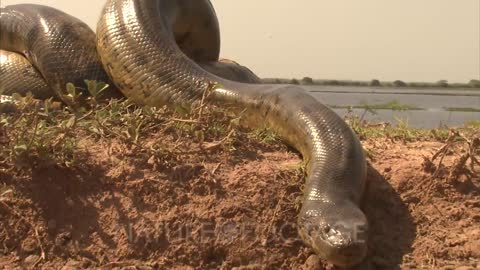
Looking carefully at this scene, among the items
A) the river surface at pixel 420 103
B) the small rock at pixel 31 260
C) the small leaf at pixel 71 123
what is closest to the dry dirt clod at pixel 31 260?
the small rock at pixel 31 260

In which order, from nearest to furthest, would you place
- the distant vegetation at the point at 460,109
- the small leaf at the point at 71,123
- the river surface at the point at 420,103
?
the small leaf at the point at 71,123 < the river surface at the point at 420,103 < the distant vegetation at the point at 460,109

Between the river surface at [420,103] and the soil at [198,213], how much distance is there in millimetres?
3986

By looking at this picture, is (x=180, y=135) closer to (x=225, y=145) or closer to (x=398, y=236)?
(x=225, y=145)

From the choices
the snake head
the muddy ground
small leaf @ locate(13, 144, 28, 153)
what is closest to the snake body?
the snake head

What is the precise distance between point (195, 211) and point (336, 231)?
36.4 inches

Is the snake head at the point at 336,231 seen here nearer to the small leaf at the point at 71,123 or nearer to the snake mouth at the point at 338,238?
the snake mouth at the point at 338,238

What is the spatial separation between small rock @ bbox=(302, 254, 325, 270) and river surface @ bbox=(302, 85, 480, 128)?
15.2 feet

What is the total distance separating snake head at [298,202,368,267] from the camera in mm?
4145

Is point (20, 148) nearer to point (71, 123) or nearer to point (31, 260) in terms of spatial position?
point (71, 123)

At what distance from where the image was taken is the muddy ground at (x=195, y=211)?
4.23 metres

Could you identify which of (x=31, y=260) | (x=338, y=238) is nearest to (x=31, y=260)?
(x=31, y=260)

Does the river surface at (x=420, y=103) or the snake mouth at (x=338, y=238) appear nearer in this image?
the snake mouth at (x=338, y=238)

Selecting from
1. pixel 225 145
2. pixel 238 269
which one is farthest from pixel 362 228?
pixel 225 145

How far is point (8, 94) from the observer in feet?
23.5
